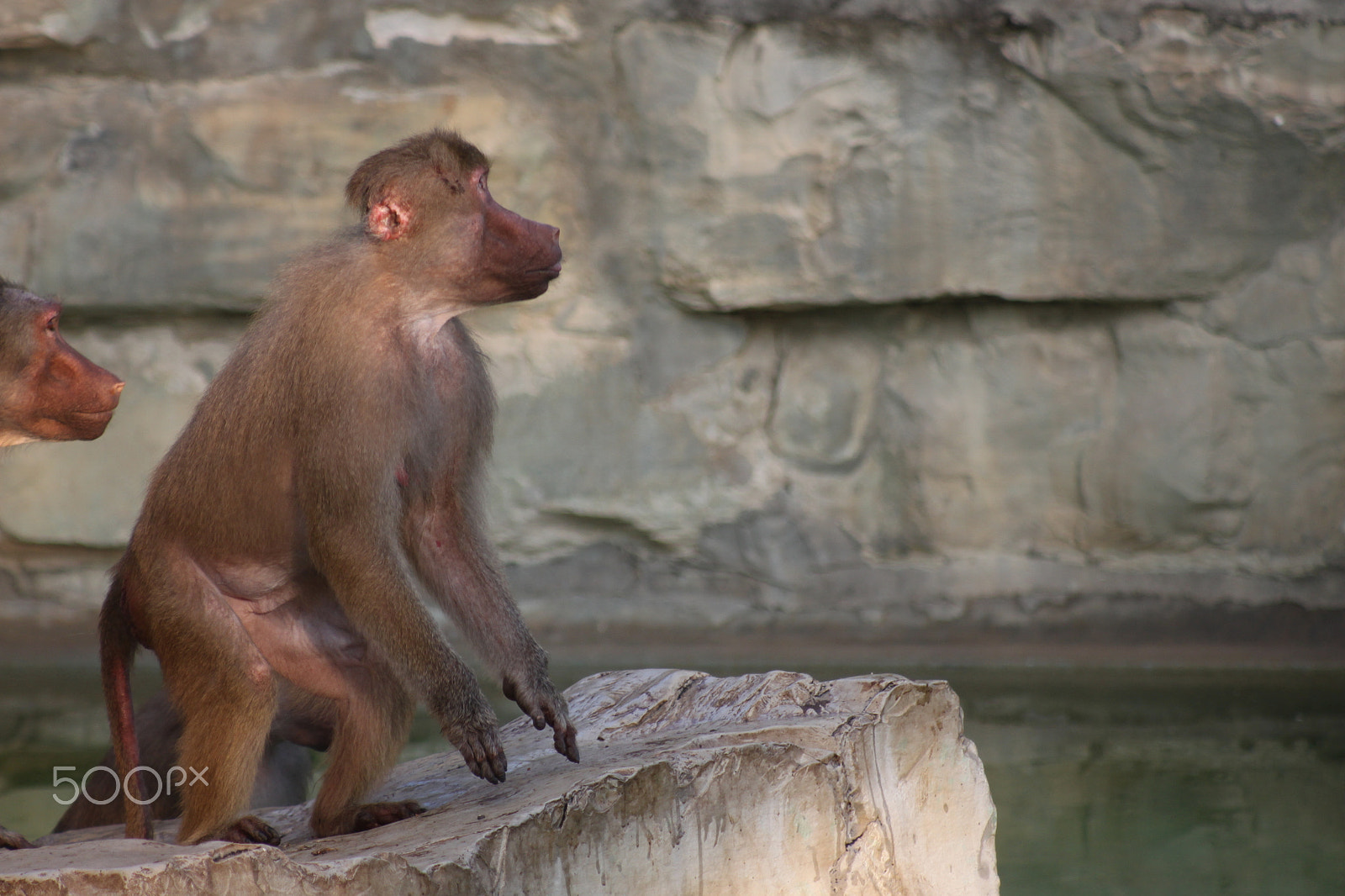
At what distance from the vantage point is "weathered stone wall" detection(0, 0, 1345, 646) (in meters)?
5.79

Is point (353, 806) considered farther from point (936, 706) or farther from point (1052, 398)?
point (1052, 398)

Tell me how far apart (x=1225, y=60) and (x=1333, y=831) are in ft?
9.96

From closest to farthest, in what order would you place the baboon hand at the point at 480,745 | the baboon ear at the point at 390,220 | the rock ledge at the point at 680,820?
the rock ledge at the point at 680,820
the baboon hand at the point at 480,745
the baboon ear at the point at 390,220

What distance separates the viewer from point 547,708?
2867 mm

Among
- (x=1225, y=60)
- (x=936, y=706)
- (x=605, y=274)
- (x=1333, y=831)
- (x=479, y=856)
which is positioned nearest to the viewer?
(x=479, y=856)

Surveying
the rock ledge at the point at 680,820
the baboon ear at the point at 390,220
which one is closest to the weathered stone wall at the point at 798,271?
the rock ledge at the point at 680,820

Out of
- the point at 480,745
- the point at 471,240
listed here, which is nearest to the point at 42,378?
the point at 471,240

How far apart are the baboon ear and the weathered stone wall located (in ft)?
10.5

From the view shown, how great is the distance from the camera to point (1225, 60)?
18.5 ft

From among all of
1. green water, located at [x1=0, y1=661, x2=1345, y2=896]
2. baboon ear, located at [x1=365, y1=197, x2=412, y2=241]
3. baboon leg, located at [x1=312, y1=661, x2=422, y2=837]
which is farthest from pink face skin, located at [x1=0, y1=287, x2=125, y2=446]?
green water, located at [x1=0, y1=661, x2=1345, y2=896]

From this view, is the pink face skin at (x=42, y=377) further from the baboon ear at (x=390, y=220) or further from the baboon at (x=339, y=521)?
the baboon ear at (x=390, y=220)

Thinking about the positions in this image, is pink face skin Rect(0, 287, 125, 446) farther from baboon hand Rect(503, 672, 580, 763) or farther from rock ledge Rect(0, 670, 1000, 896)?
baboon hand Rect(503, 672, 580, 763)

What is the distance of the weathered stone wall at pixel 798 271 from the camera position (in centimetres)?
579

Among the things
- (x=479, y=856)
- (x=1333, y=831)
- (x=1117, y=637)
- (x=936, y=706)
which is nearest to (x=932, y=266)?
(x=1117, y=637)
